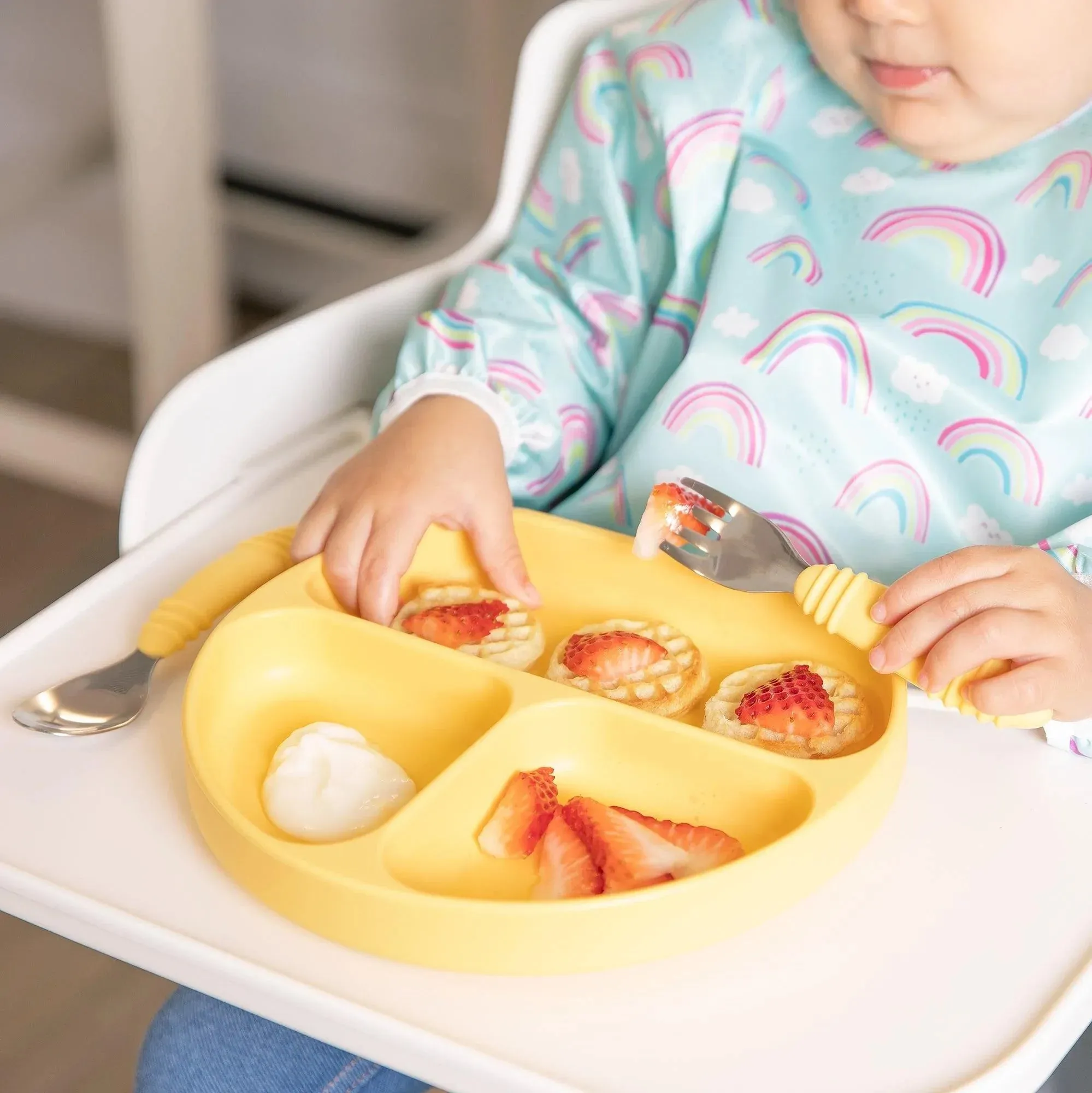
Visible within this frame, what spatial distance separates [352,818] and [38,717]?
0.58 feet

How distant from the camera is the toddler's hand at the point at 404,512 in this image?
0.76 metres

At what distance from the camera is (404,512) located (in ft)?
2.55

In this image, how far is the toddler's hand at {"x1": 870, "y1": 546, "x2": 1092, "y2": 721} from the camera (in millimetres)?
639

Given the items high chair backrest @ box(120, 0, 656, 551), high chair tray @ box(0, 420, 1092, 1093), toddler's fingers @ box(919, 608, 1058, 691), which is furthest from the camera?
high chair backrest @ box(120, 0, 656, 551)

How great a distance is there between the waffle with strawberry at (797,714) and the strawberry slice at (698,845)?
6 cm

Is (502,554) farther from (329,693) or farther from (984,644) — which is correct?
(984,644)

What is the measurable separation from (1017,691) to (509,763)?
0.23 meters

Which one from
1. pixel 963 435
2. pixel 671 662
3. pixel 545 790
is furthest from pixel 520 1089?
pixel 963 435

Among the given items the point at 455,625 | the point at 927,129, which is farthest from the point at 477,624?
the point at 927,129

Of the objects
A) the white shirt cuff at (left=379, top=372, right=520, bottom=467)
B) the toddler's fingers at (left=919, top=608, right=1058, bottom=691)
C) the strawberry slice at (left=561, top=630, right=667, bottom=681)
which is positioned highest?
the toddler's fingers at (left=919, top=608, right=1058, bottom=691)

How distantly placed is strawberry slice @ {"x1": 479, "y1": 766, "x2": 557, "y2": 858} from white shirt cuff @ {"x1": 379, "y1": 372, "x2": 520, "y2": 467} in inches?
12.0

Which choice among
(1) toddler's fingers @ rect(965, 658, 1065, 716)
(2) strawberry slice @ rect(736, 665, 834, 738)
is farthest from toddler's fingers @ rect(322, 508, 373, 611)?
(1) toddler's fingers @ rect(965, 658, 1065, 716)

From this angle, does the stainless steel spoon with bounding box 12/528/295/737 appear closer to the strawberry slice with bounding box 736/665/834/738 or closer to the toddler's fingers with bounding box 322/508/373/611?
the toddler's fingers with bounding box 322/508/373/611

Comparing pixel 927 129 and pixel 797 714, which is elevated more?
pixel 927 129
